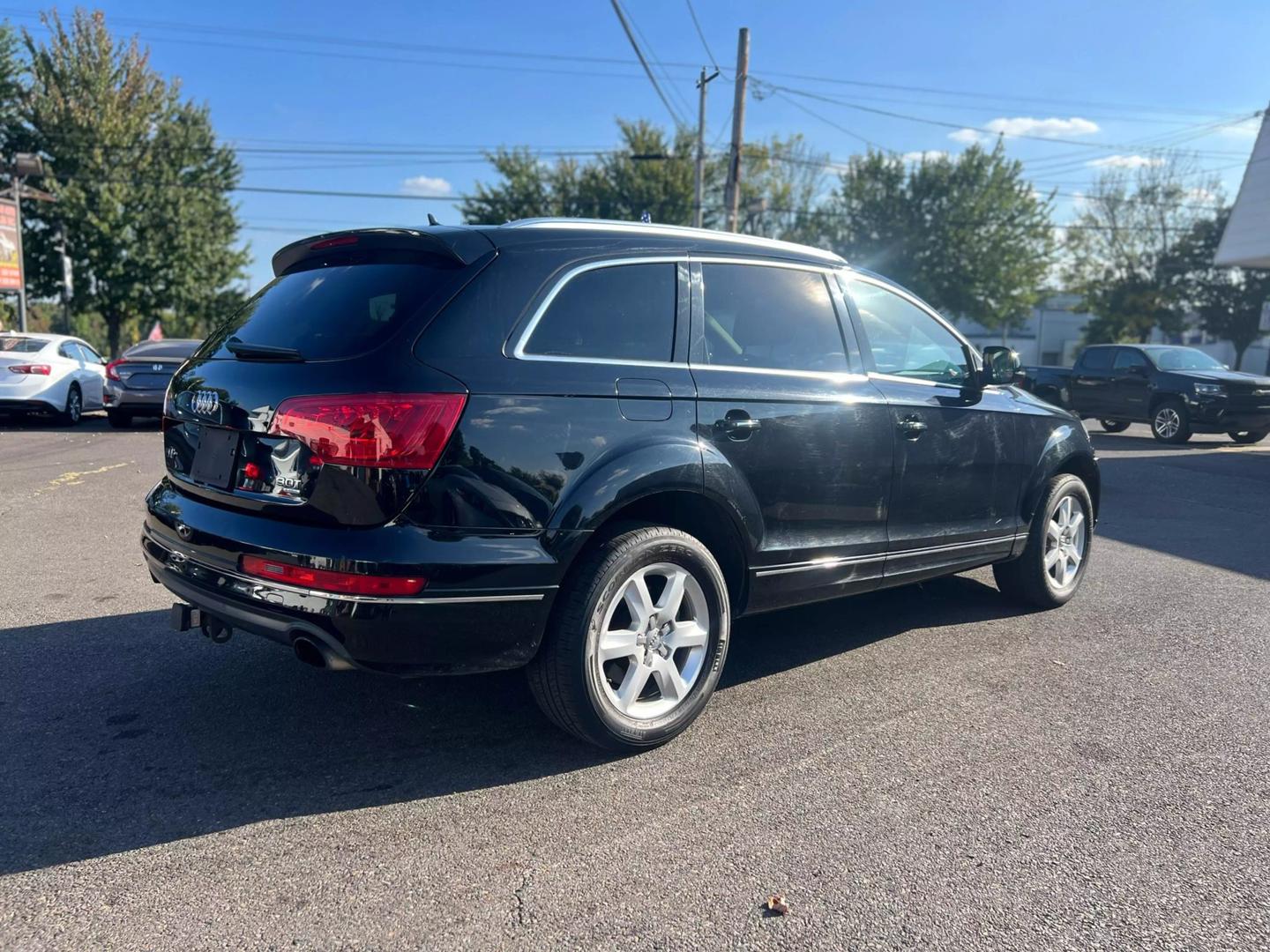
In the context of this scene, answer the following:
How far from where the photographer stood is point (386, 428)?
2.95m

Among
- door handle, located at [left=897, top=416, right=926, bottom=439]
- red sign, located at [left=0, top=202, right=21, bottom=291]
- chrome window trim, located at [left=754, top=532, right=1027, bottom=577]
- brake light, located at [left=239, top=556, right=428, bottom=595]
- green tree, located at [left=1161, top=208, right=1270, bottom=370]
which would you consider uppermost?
green tree, located at [left=1161, top=208, right=1270, bottom=370]

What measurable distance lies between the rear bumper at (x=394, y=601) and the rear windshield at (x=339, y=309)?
0.61 m

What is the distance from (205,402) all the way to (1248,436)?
1834 centimetres

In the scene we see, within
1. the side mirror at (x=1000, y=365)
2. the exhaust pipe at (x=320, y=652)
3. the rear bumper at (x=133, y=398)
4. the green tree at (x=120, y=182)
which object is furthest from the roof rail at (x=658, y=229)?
the green tree at (x=120, y=182)

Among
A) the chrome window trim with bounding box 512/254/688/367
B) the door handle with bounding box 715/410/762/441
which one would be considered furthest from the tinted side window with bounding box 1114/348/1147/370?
the chrome window trim with bounding box 512/254/688/367

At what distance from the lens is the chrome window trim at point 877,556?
397 cm

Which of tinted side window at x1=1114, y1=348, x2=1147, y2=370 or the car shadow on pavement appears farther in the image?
tinted side window at x1=1114, y1=348, x2=1147, y2=370

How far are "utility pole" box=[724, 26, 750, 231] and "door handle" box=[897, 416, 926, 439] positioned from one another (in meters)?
20.3

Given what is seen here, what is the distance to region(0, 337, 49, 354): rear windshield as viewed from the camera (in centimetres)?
1492

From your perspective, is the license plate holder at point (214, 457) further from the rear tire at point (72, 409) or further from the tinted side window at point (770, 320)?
the rear tire at point (72, 409)

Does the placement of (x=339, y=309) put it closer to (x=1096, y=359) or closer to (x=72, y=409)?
(x=72, y=409)

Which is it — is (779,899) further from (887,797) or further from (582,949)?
(887,797)

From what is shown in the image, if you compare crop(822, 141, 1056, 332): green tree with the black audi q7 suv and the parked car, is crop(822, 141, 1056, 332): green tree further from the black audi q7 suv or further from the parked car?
the black audi q7 suv

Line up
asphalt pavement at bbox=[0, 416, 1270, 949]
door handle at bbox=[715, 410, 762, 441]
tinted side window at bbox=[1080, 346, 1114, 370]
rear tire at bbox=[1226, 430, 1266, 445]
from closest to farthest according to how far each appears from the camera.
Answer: asphalt pavement at bbox=[0, 416, 1270, 949] < door handle at bbox=[715, 410, 762, 441] < rear tire at bbox=[1226, 430, 1266, 445] < tinted side window at bbox=[1080, 346, 1114, 370]
